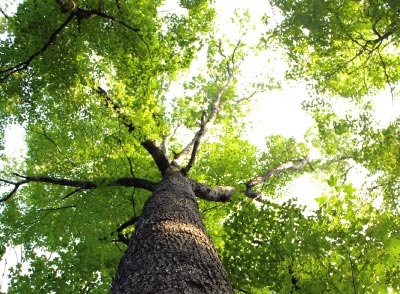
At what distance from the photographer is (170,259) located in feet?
9.01

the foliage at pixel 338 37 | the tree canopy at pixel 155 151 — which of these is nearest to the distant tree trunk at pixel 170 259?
the tree canopy at pixel 155 151

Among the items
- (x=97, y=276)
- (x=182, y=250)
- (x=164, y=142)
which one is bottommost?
(x=182, y=250)

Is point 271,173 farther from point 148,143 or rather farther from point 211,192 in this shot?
point 148,143

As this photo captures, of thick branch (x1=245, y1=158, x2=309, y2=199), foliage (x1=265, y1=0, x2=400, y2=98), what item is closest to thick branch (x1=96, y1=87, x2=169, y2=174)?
thick branch (x1=245, y1=158, x2=309, y2=199)

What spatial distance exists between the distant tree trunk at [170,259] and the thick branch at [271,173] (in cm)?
373

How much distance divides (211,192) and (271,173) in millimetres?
3531

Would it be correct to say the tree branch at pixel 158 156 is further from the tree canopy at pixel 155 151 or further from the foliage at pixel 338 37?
the foliage at pixel 338 37

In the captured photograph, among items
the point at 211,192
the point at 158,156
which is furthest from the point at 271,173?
the point at 158,156

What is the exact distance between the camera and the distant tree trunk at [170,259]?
2.37m

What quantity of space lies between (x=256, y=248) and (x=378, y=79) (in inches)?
257

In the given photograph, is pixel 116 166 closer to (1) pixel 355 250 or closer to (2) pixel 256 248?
(2) pixel 256 248

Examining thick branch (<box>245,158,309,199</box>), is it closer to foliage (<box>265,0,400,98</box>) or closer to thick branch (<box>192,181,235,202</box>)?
thick branch (<box>192,181,235,202</box>)

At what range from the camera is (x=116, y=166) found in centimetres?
799

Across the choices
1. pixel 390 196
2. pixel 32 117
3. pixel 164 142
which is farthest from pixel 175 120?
pixel 390 196
